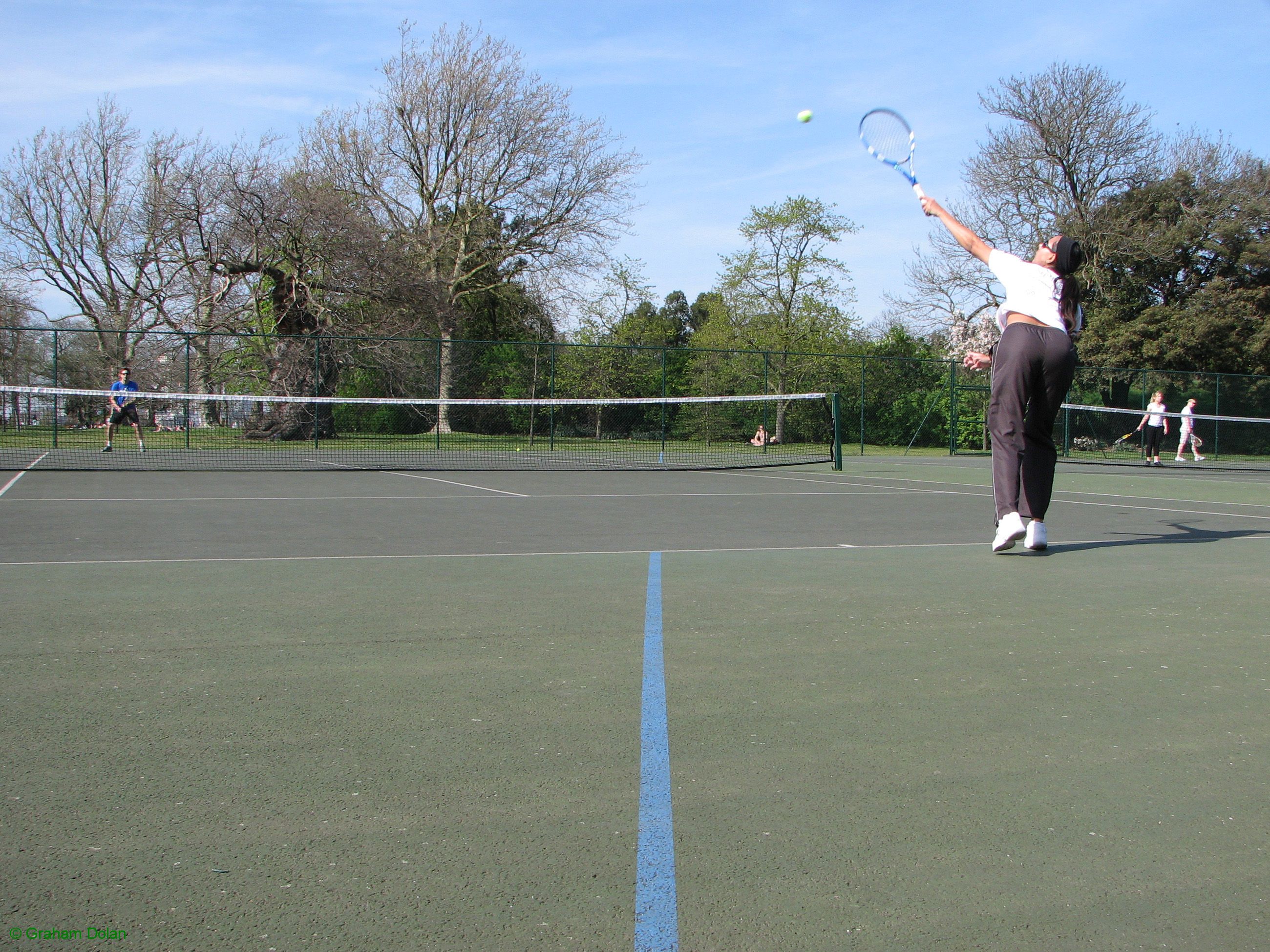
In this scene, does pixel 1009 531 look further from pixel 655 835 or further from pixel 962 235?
pixel 655 835

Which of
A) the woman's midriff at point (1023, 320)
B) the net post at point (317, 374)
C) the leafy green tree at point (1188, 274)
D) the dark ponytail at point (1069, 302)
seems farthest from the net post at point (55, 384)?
the leafy green tree at point (1188, 274)

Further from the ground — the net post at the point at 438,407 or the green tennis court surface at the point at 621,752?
the net post at the point at 438,407

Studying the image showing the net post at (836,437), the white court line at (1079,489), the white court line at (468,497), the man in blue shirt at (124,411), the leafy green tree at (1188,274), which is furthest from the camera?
the leafy green tree at (1188,274)

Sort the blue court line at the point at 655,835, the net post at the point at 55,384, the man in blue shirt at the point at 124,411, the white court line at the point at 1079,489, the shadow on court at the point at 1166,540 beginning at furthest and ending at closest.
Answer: the net post at the point at 55,384 → the man in blue shirt at the point at 124,411 → the white court line at the point at 1079,489 → the shadow on court at the point at 1166,540 → the blue court line at the point at 655,835

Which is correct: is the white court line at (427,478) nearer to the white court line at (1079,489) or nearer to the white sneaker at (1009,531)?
the white court line at (1079,489)

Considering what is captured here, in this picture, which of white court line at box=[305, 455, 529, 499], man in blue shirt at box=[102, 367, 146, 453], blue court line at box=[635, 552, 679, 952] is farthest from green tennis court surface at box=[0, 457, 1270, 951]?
man in blue shirt at box=[102, 367, 146, 453]

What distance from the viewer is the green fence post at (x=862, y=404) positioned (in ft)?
99.9

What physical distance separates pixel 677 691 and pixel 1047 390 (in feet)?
13.0

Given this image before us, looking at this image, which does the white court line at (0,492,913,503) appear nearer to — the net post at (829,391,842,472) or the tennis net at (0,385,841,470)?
the tennis net at (0,385,841,470)

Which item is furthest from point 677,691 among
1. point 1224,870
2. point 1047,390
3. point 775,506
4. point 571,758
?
point 775,506

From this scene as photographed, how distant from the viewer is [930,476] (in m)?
17.5

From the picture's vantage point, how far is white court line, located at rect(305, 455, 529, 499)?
12.7 metres

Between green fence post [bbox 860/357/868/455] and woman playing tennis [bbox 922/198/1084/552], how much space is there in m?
23.8

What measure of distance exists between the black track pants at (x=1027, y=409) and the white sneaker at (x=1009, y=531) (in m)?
0.08
